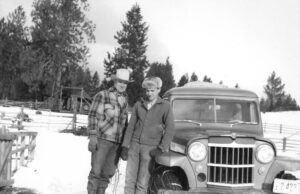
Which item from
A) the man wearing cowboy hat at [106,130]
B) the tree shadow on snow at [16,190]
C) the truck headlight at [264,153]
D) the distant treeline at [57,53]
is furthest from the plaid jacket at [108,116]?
the distant treeline at [57,53]

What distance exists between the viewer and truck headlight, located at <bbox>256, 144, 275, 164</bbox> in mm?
5387

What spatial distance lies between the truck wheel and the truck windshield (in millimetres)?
1340

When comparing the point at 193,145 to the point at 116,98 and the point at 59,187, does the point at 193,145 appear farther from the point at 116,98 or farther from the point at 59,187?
the point at 59,187

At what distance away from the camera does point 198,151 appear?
208 inches

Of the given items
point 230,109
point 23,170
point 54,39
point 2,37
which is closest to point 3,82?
point 2,37

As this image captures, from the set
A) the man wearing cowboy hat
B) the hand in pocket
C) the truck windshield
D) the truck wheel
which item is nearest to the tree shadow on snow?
the man wearing cowboy hat

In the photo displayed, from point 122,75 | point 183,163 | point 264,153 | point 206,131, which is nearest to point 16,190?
point 122,75

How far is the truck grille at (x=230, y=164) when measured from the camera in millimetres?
5242

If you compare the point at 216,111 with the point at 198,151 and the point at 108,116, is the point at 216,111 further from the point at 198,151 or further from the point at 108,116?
the point at 108,116

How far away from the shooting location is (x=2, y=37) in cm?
6359

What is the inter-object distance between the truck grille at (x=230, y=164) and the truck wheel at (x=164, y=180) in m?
0.42

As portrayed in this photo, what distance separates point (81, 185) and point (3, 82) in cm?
6056

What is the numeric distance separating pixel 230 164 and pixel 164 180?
89 cm

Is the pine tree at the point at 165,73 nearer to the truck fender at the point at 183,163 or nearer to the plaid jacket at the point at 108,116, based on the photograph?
the plaid jacket at the point at 108,116
